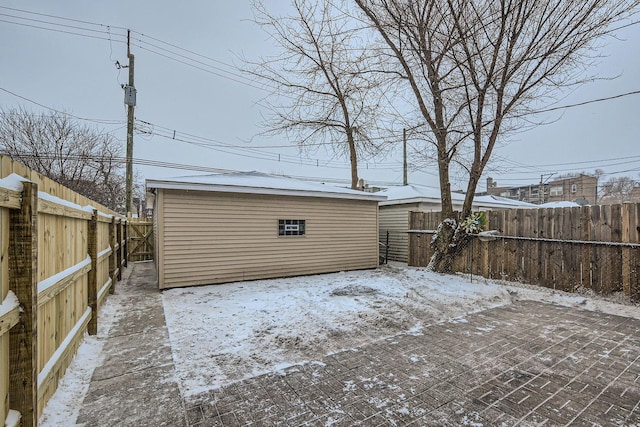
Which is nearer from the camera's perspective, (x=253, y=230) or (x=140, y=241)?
(x=253, y=230)

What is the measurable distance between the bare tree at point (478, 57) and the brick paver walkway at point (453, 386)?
4.62 metres

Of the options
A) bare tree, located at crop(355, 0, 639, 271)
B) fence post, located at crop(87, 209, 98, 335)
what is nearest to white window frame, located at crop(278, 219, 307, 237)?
bare tree, located at crop(355, 0, 639, 271)

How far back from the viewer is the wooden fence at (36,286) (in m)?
1.47

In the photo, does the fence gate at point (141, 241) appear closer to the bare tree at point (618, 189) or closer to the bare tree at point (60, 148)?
the bare tree at point (60, 148)

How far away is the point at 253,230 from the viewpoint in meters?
7.10

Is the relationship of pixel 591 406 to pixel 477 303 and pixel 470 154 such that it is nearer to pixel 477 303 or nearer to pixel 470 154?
pixel 477 303

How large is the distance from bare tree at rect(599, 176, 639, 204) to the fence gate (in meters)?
45.3

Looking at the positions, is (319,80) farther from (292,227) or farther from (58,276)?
(58,276)

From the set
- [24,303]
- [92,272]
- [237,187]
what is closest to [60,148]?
[237,187]

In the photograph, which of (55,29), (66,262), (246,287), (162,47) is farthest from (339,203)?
(55,29)

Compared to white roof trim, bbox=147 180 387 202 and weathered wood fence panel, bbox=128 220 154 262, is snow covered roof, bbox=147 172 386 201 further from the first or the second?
weathered wood fence panel, bbox=128 220 154 262

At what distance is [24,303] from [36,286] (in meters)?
0.12

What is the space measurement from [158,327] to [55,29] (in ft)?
48.5

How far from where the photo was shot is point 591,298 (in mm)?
5293
